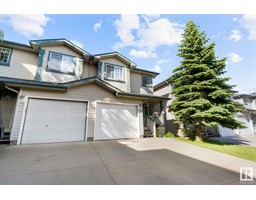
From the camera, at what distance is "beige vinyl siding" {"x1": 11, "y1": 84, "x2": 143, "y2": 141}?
5.96 m

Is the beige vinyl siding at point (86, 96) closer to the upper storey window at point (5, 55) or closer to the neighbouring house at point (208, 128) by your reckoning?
the upper storey window at point (5, 55)

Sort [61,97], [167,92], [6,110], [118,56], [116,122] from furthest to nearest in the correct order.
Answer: [167,92]
[118,56]
[116,122]
[6,110]
[61,97]

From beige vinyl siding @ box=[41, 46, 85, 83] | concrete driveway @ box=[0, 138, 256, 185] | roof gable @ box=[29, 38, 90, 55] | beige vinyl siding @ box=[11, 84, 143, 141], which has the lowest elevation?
concrete driveway @ box=[0, 138, 256, 185]

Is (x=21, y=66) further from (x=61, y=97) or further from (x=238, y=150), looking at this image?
(x=238, y=150)

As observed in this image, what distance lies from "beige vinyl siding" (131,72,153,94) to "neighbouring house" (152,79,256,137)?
1.78 meters

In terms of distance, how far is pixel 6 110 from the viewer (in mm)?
7441

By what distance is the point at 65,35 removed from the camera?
28.2 ft

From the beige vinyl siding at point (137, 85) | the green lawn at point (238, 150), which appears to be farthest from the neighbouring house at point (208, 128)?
the green lawn at point (238, 150)

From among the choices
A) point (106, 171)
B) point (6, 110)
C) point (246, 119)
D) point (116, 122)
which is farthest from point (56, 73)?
point (246, 119)

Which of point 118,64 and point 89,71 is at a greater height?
point 118,64

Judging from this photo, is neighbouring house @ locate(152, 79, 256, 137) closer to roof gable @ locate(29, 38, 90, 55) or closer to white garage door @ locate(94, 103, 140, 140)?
white garage door @ locate(94, 103, 140, 140)

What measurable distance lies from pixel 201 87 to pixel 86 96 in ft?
26.4

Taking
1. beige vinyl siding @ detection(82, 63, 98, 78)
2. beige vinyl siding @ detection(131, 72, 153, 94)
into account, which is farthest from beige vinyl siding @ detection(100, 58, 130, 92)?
beige vinyl siding @ detection(131, 72, 153, 94)
